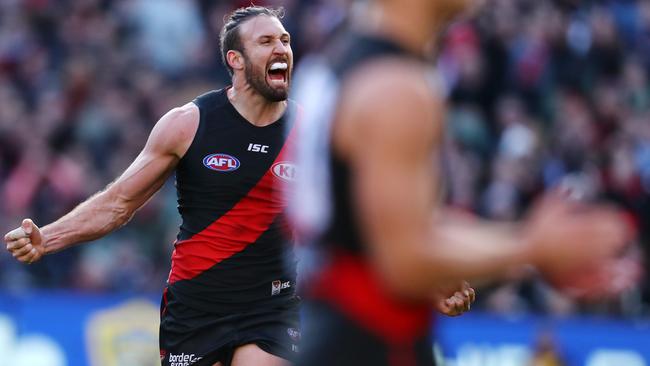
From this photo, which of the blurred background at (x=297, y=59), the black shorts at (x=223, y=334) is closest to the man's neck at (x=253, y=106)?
the black shorts at (x=223, y=334)

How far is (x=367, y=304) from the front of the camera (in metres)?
3.95

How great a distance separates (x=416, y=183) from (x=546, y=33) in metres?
12.9

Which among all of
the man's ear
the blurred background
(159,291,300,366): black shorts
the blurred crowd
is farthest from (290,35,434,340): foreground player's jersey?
the blurred crowd

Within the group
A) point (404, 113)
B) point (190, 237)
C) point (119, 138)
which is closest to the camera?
point (404, 113)

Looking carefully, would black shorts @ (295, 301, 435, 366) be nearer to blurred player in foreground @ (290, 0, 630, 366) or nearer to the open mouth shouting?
blurred player in foreground @ (290, 0, 630, 366)

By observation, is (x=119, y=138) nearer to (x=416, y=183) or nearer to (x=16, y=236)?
(x=16, y=236)

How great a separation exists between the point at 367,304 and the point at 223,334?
3.31 m

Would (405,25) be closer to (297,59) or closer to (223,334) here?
(223,334)

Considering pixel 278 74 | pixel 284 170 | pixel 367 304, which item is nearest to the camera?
pixel 367 304

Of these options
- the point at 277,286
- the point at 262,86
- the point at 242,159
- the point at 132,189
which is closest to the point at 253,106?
the point at 262,86

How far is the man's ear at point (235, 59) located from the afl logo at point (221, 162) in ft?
2.10

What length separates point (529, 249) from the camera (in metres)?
3.70

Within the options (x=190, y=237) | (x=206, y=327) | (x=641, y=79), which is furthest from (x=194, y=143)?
(x=641, y=79)

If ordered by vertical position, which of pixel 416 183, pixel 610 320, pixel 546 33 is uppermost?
pixel 546 33
